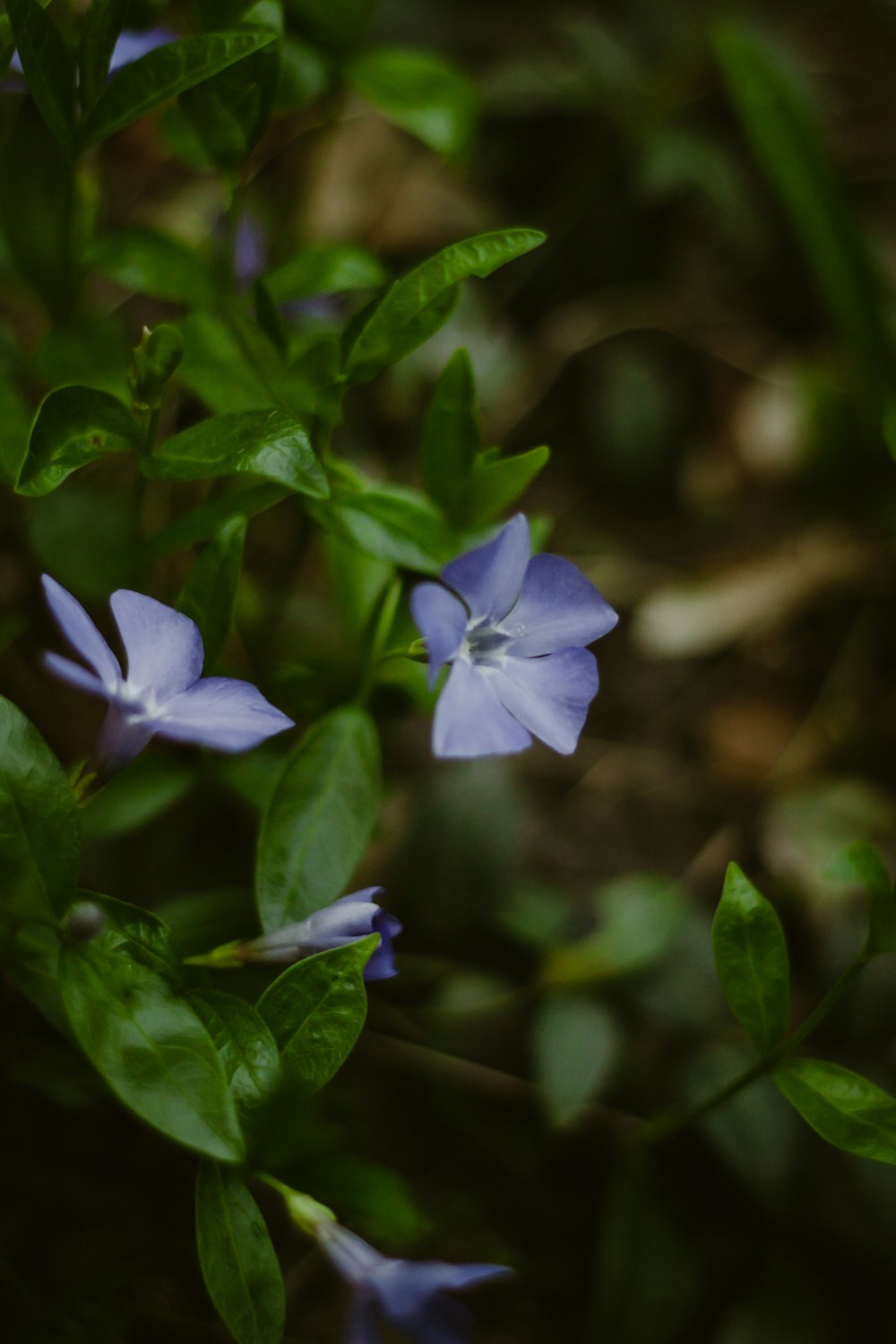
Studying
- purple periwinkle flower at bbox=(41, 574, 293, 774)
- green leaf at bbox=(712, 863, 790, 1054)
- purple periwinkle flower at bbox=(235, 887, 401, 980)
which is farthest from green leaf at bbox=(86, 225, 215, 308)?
green leaf at bbox=(712, 863, 790, 1054)

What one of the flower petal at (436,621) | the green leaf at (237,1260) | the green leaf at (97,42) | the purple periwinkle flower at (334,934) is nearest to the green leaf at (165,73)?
the green leaf at (97,42)

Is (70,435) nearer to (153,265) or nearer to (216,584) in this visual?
(216,584)

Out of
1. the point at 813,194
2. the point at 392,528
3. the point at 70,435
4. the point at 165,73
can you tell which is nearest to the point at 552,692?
the point at 392,528

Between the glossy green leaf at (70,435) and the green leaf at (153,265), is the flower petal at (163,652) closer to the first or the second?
the glossy green leaf at (70,435)

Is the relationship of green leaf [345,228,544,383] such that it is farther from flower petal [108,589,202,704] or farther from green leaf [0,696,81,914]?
green leaf [0,696,81,914]

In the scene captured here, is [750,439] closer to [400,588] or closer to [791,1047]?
→ [400,588]

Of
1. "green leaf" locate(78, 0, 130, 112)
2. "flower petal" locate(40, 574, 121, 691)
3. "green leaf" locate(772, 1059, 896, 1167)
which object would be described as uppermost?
"green leaf" locate(78, 0, 130, 112)

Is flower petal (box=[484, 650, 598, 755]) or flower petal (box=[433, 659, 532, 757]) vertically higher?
flower petal (box=[433, 659, 532, 757])

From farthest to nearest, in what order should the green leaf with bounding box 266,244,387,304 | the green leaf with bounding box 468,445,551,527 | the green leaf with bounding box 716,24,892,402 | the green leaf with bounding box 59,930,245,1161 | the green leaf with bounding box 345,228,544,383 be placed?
the green leaf with bounding box 716,24,892,402
the green leaf with bounding box 266,244,387,304
the green leaf with bounding box 468,445,551,527
the green leaf with bounding box 345,228,544,383
the green leaf with bounding box 59,930,245,1161
